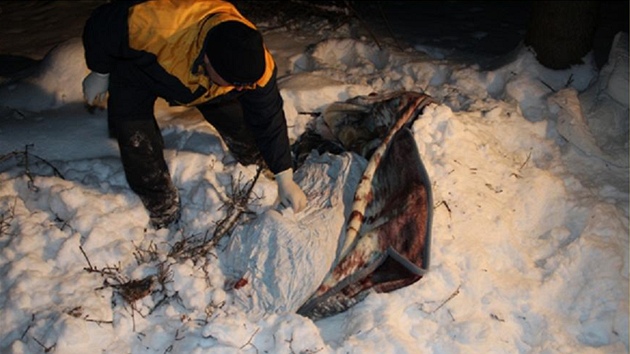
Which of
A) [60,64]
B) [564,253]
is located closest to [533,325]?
[564,253]

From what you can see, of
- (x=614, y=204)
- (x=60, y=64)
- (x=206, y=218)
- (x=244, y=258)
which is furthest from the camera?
(x=60, y=64)

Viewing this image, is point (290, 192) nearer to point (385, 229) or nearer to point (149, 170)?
point (385, 229)

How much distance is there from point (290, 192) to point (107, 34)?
103cm

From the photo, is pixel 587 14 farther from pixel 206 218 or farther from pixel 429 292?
pixel 206 218

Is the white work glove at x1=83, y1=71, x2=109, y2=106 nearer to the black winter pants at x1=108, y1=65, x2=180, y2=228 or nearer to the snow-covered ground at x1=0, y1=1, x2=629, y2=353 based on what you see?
the black winter pants at x1=108, y1=65, x2=180, y2=228

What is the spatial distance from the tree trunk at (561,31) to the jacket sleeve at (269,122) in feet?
6.97

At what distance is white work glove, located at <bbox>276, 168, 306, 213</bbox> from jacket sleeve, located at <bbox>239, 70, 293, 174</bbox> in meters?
0.04

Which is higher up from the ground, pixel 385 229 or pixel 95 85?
pixel 95 85

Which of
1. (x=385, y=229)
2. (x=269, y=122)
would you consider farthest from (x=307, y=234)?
(x=269, y=122)

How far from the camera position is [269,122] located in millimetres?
2564

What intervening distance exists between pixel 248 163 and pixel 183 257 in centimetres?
65

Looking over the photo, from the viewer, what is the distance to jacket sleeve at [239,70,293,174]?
2492 millimetres

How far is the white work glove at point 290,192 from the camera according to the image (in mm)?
2689

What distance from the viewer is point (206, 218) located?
9.18 ft
